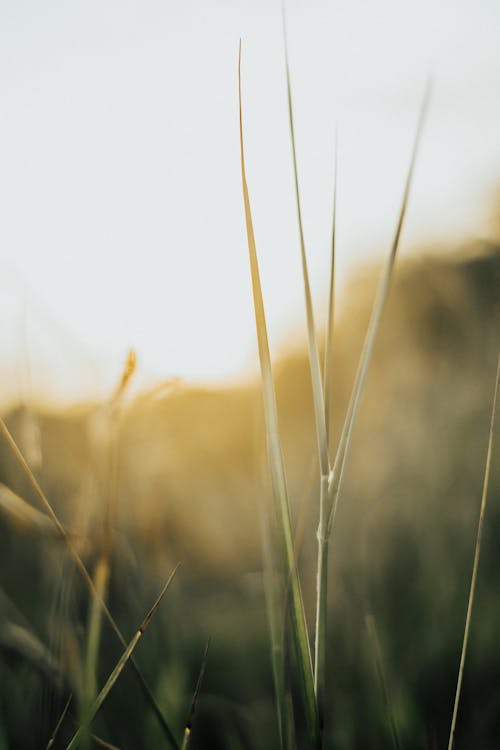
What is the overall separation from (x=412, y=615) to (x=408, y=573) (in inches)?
6.2

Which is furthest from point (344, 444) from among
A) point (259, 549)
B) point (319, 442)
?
point (259, 549)

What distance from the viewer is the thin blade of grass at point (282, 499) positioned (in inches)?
7.4

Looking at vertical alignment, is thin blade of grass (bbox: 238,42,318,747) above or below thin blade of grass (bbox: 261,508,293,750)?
above

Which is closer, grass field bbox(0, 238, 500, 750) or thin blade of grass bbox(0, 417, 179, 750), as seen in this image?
thin blade of grass bbox(0, 417, 179, 750)

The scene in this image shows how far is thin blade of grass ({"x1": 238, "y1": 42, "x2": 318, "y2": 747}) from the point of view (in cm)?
19

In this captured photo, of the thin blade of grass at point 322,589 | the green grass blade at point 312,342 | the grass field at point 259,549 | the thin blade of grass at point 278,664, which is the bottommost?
the grass field at point 259,549

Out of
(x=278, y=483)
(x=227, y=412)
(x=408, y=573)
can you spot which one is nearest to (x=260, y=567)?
(x=408, y=573)

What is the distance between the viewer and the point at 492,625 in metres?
0.68

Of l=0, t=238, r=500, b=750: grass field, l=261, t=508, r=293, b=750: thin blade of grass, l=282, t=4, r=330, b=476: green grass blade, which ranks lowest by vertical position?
A: l=0, t=238, r=500, b=750: grass field

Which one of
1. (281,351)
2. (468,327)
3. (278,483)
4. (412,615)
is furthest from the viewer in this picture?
(281,351)

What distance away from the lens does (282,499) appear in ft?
0.63

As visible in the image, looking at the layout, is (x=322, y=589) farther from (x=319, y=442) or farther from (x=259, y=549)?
(x=259, y=549)

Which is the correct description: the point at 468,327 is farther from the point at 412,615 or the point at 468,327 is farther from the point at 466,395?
the point at 412,615

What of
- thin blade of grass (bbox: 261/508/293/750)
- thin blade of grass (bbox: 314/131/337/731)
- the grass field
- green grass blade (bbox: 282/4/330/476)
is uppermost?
green grass blade (bbox: 282/4/330/476)
